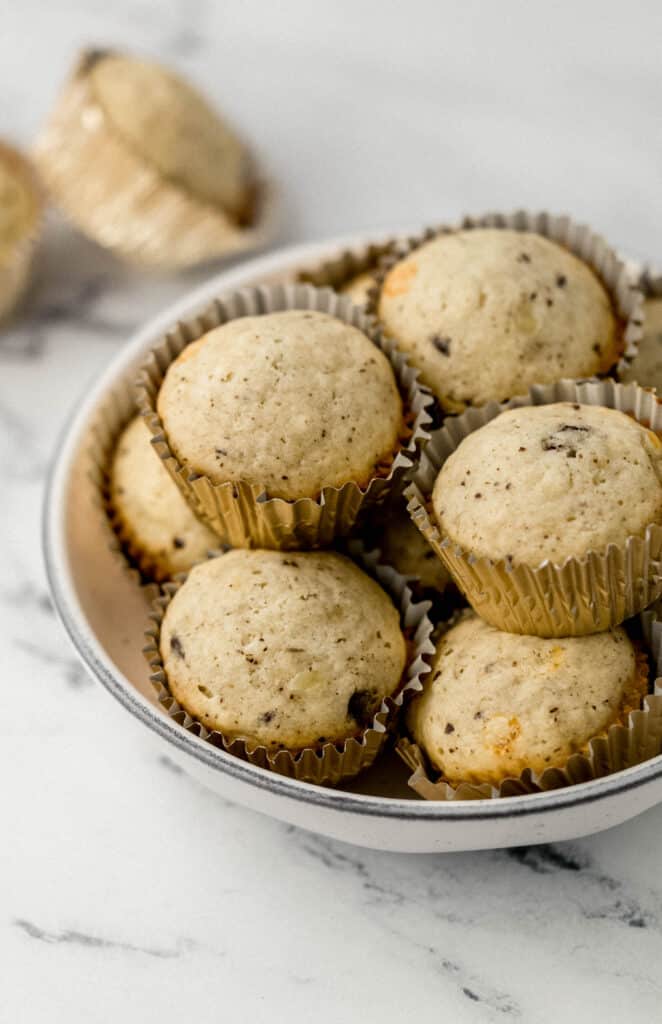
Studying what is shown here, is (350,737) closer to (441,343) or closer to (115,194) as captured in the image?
(441,343)

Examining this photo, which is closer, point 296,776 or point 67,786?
point 296,776

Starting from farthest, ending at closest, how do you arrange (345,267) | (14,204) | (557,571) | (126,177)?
(14,204)
(126,177)
(345,267)
(557,571)

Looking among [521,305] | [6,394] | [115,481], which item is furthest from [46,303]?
[521,305]

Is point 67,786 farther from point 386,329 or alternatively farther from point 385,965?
point 386,329

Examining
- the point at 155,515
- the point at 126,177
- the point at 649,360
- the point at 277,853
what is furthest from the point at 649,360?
the point at 126,177

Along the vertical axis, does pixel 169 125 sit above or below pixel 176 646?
above

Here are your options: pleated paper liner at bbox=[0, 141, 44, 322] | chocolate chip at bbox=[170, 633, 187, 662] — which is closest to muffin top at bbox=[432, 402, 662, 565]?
chocolate chip at bbox=[170, 633, 187, 662]

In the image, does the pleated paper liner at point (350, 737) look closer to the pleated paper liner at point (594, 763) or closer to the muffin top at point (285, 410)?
the pleated paper liner at point (594, 763)
